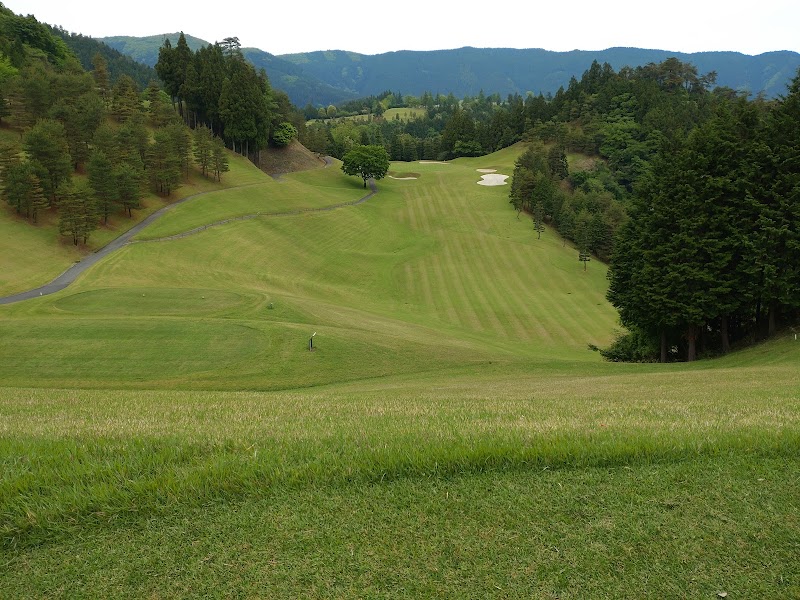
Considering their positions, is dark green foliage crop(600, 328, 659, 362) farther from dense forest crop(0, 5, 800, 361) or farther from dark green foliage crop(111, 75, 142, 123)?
dark green foliage crop(111, 75, 142, 123)

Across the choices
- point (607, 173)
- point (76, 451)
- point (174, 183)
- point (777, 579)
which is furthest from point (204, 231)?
point (607, 173)

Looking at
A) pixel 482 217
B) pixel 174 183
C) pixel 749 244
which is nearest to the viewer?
pixel 749 244

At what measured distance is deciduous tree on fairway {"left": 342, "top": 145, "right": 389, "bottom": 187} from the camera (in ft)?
358

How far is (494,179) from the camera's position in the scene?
414 feet

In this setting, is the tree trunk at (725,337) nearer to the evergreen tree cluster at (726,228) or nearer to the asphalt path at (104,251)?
the evergreen tree cluster at (726,228)

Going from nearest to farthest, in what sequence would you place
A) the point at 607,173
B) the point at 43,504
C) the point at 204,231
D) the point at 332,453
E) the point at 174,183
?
the point at 43,504 → the point at 332,453 → the point at 204,231 → the point at 174,183 → the point at 607,173

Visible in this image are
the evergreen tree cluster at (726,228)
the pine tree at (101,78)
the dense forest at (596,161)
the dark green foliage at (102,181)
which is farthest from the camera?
the pine tree at (101,78)

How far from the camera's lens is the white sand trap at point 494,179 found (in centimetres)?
12266

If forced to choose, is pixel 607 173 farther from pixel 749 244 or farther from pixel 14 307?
pixel 14 307

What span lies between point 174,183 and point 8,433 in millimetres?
73201

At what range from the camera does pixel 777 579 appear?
454cm

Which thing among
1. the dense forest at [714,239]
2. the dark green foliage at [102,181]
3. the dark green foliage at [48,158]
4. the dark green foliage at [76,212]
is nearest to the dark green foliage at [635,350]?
the dense forest at [714,239]

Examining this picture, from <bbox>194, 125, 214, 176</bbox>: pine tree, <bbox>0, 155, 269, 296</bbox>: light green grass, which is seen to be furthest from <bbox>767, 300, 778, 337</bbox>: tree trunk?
<bbox>194, 125, 214, 176</bbox>: pine tree

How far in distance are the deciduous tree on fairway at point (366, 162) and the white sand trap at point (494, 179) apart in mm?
26355
